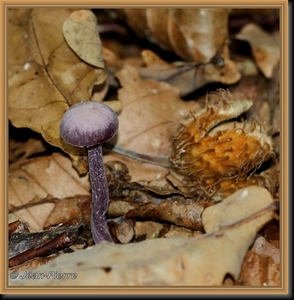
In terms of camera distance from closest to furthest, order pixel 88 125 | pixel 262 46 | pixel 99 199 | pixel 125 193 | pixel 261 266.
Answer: pixel 88 125 < pixel 261 266 < pixel 99 199 < pixel 125 193 < pixel 262 46

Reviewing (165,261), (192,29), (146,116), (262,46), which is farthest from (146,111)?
(165,261)

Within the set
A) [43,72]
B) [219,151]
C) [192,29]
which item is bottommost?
[219,151]

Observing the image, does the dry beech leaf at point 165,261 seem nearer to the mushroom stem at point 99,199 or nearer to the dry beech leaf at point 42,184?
the mushroom stem at point 99,199

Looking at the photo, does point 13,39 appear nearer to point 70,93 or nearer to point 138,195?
point 70,93

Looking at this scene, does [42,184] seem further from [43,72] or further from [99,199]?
[43,72]

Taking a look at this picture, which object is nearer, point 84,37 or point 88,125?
point 88,125

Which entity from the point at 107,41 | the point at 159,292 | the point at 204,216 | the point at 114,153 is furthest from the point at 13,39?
the point at 159,292

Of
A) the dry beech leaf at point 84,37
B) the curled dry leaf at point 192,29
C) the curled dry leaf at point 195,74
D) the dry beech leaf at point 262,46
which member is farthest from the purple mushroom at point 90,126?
the dry beech leaf at point 262,46
